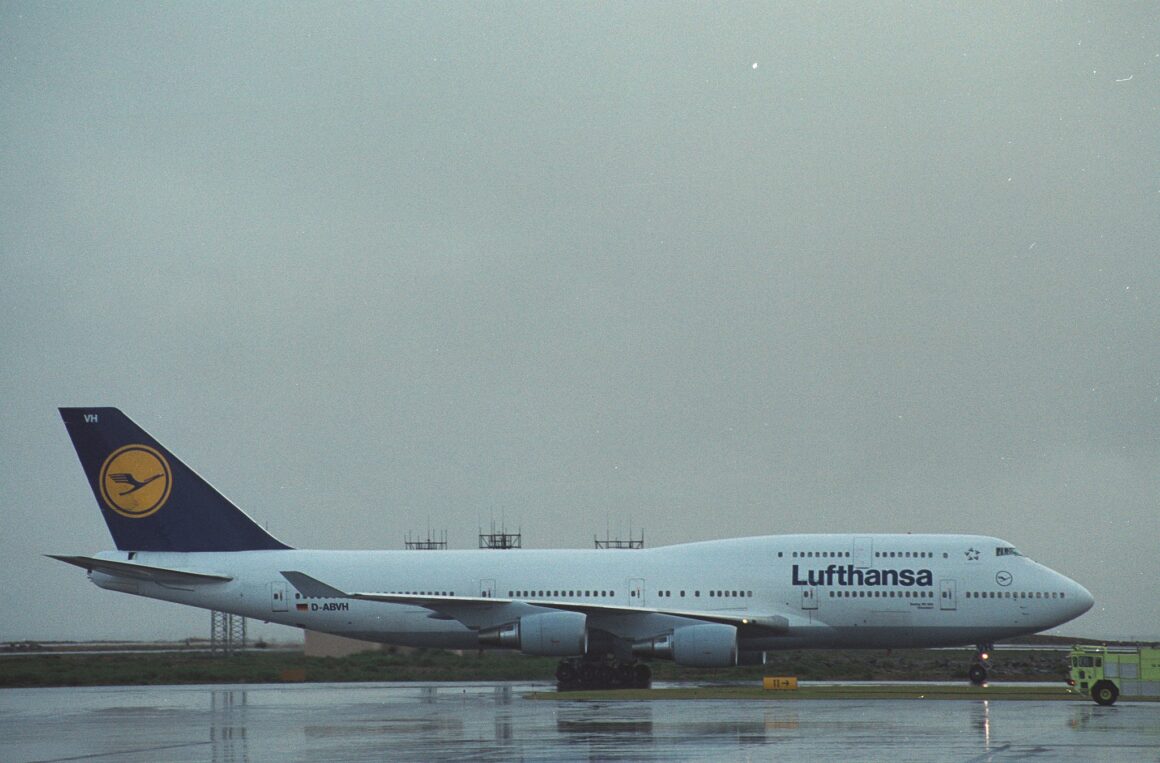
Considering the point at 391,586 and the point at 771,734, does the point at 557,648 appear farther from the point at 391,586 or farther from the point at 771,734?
the point at 771,734

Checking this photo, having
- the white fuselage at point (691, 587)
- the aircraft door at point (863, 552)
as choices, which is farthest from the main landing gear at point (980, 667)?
the aircraft door at point (863, 552)

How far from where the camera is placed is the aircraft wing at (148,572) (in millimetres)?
34969

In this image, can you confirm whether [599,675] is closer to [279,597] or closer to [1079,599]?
[279,597]

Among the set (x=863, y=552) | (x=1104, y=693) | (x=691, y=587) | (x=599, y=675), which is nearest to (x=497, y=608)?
(x=599, y=675)

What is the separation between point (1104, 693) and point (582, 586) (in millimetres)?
14002

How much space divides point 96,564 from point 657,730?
20.2m

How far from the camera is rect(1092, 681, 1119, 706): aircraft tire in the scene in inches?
1041

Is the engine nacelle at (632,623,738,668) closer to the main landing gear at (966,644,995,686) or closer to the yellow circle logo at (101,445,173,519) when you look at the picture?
the main landing gear at (966,644,995,686)

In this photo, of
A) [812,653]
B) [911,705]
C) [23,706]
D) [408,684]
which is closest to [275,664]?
[408,684]

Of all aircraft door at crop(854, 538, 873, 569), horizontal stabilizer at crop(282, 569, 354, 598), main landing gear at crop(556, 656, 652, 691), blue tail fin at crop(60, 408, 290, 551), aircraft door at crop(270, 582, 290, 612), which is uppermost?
blue tail fin at crop(60, 408, 290, 551)

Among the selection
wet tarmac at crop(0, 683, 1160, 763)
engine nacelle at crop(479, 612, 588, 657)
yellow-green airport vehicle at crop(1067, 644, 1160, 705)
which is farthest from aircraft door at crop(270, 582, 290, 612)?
yellow-green airport vehicle at crop(1067, 644, 1160, 705)

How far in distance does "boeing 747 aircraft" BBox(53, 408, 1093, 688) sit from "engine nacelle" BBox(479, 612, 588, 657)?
37 mm

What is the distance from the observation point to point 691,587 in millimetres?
35438

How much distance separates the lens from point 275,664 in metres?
43.4
